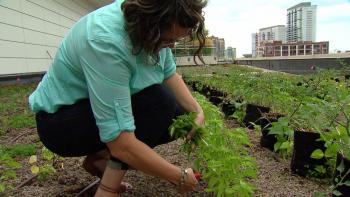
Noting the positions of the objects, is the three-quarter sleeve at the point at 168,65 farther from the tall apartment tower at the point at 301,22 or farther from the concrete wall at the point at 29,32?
the tall apartment tower at the point at 301,22

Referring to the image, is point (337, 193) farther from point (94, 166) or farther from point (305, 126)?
point (94, 166)

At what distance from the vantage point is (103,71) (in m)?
1.60

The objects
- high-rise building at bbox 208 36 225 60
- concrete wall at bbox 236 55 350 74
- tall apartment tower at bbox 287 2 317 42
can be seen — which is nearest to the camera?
concrete wall at bbox 236 55 350 74

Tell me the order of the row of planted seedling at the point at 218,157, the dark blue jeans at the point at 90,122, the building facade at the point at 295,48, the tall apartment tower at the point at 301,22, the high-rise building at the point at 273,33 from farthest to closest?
the high-rise building at the point at 273,33
the building facade at the point at 295,48
the tall apartment tower at the point at 301,22
the dark blue jeans at the point at 90,122
the row of planted seedling at the point at 218,157

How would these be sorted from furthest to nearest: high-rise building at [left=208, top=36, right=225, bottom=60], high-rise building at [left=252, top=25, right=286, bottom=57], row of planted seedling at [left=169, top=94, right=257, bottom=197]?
high-rise building at [left=252, top=25, right=286, bottom=57]
high-rise building at [left=208, top=36, right=225, bottom=60]
row of planted seedling at [left=169, top=94, right=257, bottom=197]

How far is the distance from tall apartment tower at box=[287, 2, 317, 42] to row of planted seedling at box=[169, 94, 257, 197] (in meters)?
26.2

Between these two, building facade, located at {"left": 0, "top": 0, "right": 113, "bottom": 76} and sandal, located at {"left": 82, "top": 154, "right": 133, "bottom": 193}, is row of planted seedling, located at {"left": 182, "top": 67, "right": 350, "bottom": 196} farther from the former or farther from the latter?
building facade, located at {"left": 0, "top": 0, "right": 113, "bottom": 76}

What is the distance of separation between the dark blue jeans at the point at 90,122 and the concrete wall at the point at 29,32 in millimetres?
6121

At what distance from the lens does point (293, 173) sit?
2.53m

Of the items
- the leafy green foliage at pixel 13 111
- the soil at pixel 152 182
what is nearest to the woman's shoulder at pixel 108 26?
the soil at pixel 152 182

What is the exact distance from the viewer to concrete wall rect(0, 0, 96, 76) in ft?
25.8

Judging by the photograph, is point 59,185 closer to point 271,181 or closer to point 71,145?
point 71,145

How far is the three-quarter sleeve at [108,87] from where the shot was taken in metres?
1.59

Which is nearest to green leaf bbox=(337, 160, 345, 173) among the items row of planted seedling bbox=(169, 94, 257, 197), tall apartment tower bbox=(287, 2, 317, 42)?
row of planted seedling bbox=(169, 94, 257, 197)
